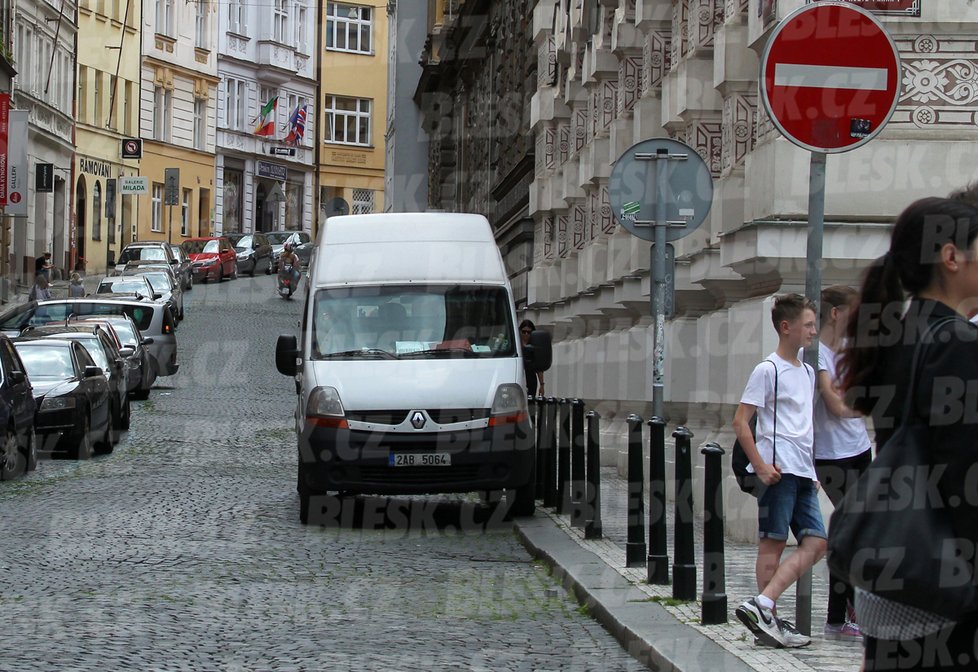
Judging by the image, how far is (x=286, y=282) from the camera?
197 ft

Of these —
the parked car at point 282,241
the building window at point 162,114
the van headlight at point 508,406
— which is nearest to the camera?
the van headlight at point 508,406

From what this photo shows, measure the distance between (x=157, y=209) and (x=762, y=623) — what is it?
69.5m

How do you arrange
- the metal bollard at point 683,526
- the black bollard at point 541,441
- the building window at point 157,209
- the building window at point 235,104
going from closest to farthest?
1. the metal bollard at point 683,526
2. the black bollard at point 541,441
3. the building window at point 157,209
4. the building window at point 235,104

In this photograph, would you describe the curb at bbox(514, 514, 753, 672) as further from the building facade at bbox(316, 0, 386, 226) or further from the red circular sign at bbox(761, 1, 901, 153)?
the building facade at bbox(316, 0, 386, 226)

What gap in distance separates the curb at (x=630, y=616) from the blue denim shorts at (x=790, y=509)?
23.5 inches

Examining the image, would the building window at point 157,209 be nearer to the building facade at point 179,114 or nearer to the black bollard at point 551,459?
the building facade at point 179,114

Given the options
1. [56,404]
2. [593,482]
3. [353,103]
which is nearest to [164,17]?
[353,103]

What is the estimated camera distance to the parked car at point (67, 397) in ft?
66.8

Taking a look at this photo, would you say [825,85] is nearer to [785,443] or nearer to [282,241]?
[785,443]

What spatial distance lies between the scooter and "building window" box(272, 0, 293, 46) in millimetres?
28127

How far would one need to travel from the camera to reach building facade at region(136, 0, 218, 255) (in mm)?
74250

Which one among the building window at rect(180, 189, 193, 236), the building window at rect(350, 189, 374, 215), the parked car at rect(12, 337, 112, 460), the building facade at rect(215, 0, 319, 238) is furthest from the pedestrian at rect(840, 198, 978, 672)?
the building window at rect(350, 189, 374, 215)

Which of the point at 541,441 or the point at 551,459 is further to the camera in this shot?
the point at 541,441

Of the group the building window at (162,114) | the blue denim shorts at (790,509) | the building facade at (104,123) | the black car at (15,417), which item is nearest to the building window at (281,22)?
the building window at (162,114)
